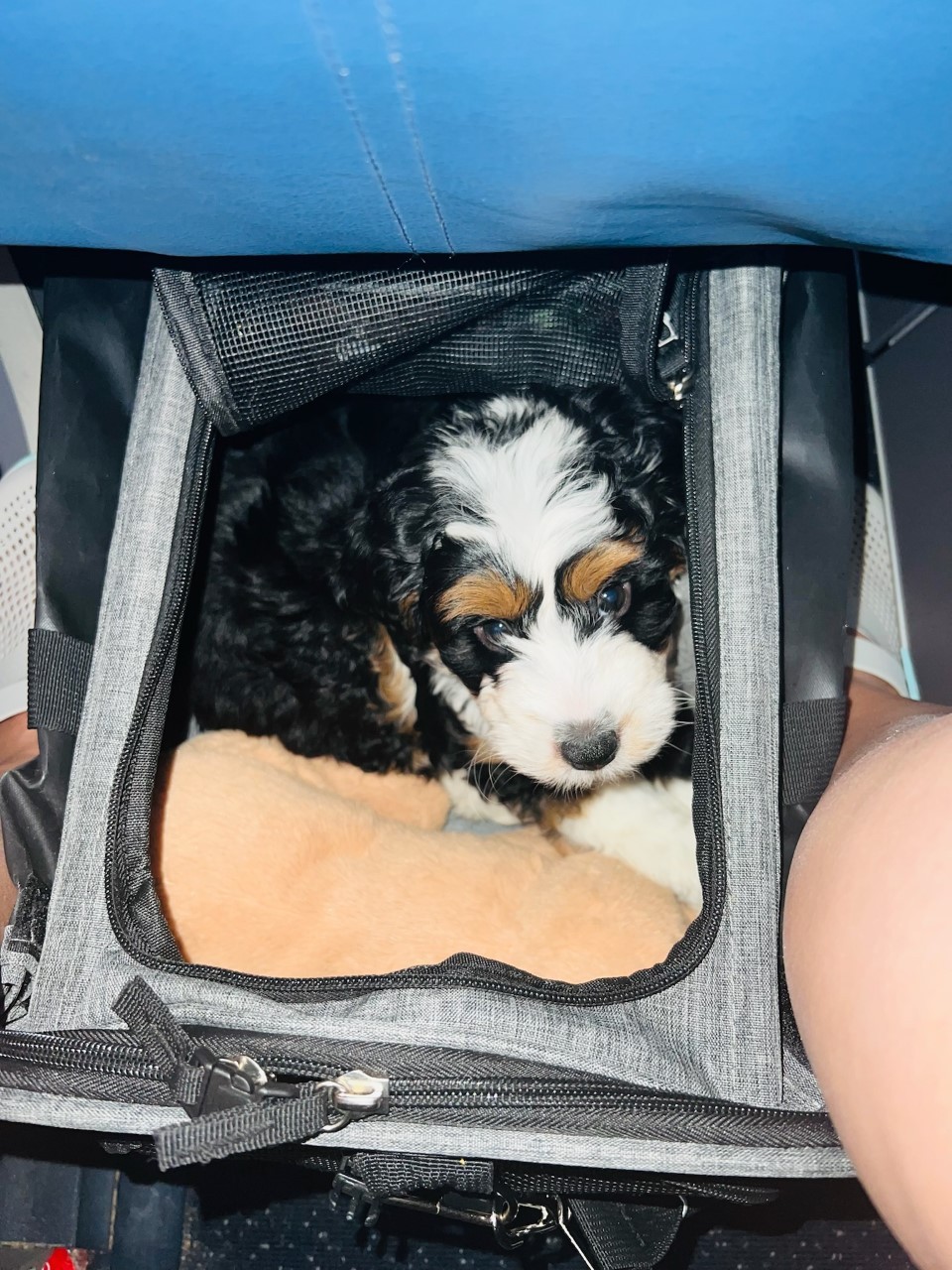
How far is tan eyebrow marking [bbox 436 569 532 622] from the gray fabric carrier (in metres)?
0.42

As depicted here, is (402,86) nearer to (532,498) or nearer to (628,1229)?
(532,498)

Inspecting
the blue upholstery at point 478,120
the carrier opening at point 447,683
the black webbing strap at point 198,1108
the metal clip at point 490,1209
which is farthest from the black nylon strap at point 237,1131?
the blue upholstery at point 478,120

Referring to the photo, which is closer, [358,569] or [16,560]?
[358,569]

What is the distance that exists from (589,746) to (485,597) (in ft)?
1.16

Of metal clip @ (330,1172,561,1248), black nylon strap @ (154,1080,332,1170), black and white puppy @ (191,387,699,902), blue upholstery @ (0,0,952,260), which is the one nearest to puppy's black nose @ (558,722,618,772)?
black and white puppy @ (191,387,699,902)

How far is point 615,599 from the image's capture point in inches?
77.7

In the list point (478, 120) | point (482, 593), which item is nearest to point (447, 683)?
→ point (482, 593)

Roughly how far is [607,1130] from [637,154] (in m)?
1.20

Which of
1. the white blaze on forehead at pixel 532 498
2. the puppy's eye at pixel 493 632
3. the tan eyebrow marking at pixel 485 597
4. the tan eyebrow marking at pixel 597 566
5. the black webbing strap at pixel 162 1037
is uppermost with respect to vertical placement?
the white blaze on forehead at pixel 532 498

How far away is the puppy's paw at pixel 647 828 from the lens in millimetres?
2176

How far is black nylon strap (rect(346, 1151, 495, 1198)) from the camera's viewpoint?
136 cm

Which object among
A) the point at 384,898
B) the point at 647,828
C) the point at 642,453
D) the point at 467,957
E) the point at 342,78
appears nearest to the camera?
the point at 342,78

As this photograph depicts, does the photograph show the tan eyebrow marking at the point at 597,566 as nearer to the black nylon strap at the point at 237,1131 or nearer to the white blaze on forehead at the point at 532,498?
the white blaze on forehead at the point at 532,498

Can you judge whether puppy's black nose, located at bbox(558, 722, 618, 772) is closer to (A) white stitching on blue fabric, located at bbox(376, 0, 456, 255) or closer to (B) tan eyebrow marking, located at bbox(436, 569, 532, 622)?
(B) tan eyebrow marking, located at bbox(436, 569, 532, 622)
